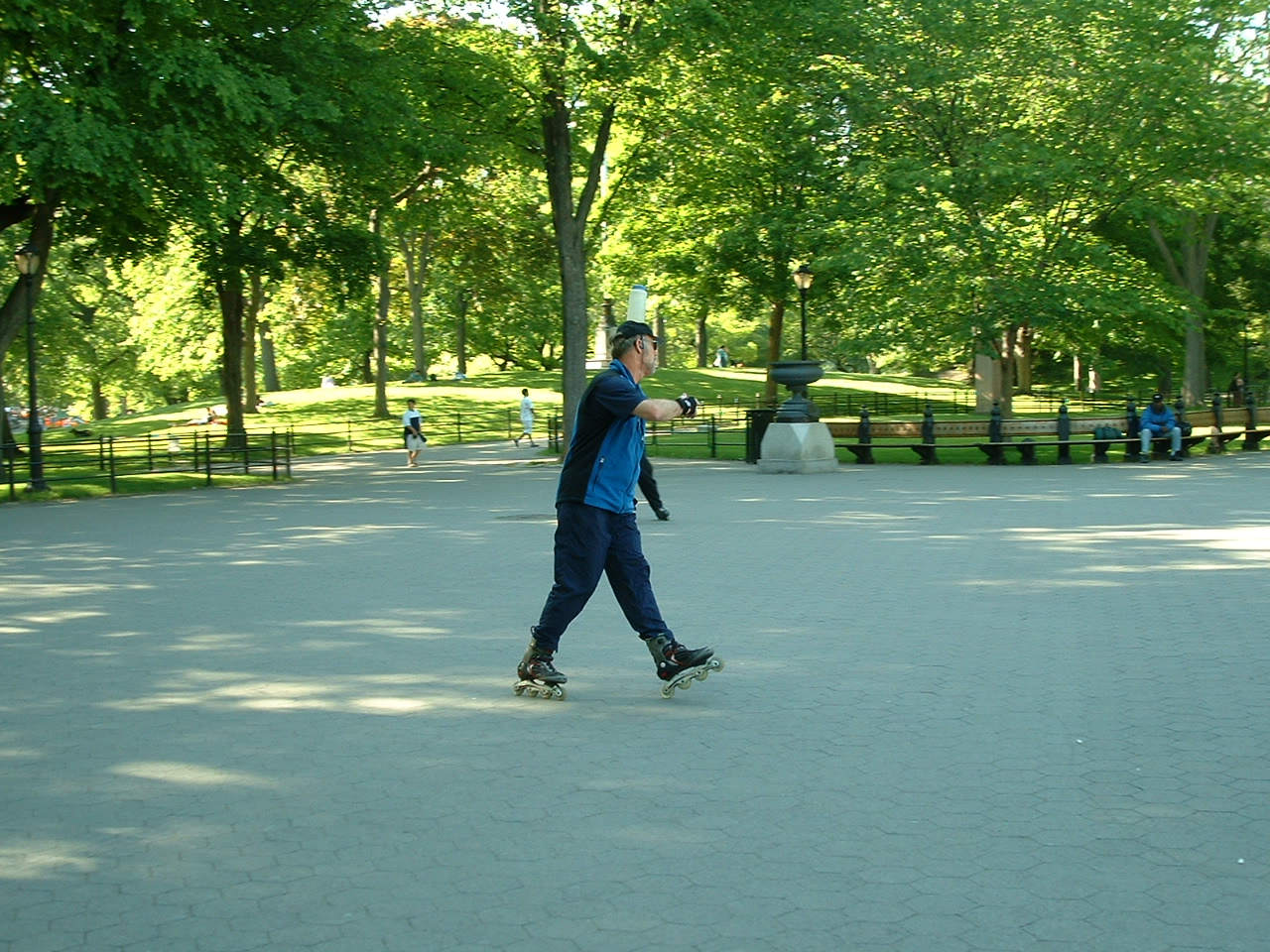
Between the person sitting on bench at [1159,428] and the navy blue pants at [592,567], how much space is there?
21206 millimetres

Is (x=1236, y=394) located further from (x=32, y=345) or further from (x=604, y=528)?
(x=604, y=528)

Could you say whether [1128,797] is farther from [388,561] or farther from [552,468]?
[552,468]

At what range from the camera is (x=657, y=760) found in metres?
6.08

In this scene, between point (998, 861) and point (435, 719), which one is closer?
point (998, 861)

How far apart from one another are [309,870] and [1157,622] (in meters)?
6.50

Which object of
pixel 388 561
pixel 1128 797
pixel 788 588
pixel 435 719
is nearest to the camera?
pixel 1128 797

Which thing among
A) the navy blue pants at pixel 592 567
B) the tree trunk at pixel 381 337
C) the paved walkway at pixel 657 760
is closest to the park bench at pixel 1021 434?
the paved walkway at pixel 657 760

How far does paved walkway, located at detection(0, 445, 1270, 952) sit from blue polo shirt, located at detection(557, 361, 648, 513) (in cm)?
113

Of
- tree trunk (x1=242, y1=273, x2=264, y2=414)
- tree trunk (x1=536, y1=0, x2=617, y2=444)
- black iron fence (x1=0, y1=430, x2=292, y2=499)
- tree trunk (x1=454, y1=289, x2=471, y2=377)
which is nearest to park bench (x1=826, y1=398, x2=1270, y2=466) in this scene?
tree trunk (x1=536, y1=0, x2=617, y2=444)

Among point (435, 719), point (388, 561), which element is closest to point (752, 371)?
point (388, 561)

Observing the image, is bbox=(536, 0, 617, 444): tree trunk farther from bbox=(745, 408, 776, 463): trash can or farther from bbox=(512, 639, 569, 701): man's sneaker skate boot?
bbox=(512, 639, 569, 701): man's sneaker skate boot

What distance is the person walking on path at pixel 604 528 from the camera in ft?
23.7

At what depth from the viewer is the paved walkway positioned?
170 inches

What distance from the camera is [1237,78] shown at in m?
34.0
